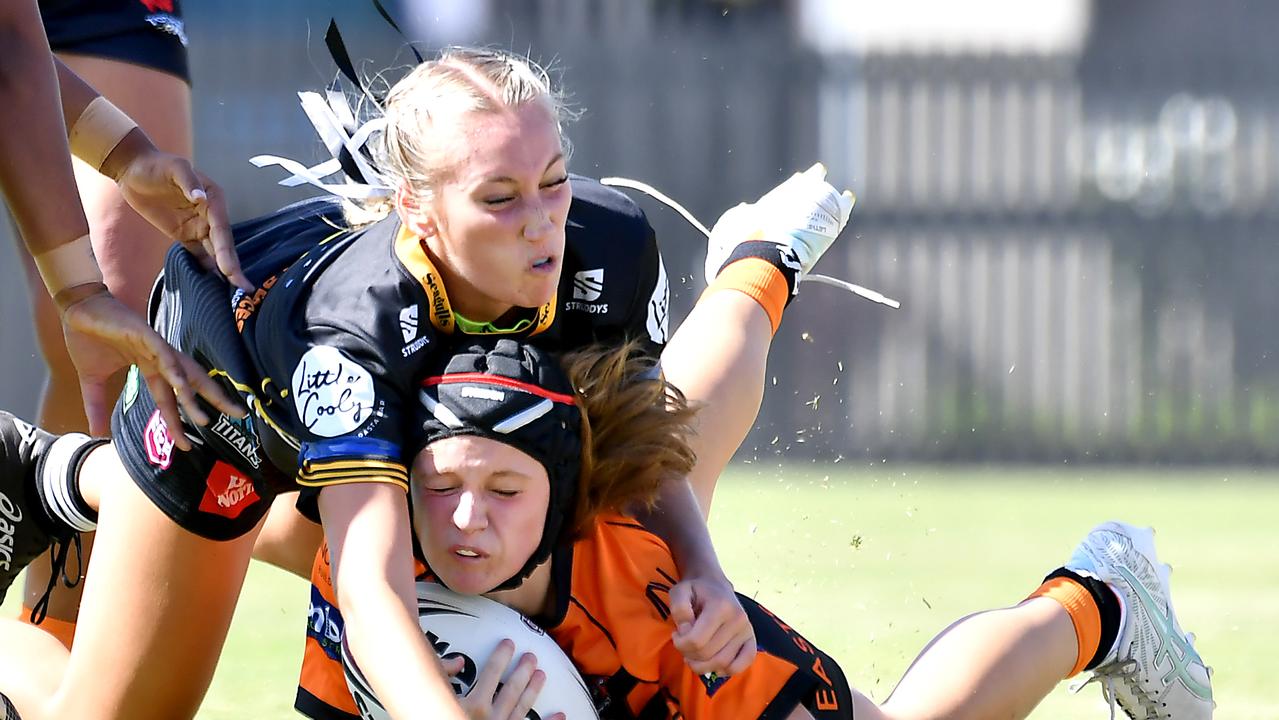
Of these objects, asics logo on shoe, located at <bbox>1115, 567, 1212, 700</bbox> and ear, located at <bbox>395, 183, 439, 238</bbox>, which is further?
asics logo on shoe, located at <bbox>1115, 567, 1212, 700</bbox>

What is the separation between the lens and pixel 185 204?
2.59 meters

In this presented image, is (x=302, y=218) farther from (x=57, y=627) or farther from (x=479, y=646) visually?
(x=57, y=627)

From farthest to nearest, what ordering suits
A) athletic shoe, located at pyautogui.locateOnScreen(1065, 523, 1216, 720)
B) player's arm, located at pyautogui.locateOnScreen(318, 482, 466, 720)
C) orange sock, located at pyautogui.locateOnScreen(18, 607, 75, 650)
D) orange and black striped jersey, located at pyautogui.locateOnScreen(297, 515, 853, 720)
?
orange sock, located at pyautogui.locateOnScreen(18, 607, 75, 650) < athletic shoe, located at pyautogui.locateOnScreen(1065, 523, 1216, 720) < orange and black striped jersey, located at pyautogui.locateOnScreen(297, 515, 853, 720) < player's arm, located at pyautogui.locateOnScreen(318, 482, 466, 720)

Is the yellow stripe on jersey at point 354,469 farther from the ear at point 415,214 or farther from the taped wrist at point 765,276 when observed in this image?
the taped wrist at point 765,276

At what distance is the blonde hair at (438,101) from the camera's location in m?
2.21

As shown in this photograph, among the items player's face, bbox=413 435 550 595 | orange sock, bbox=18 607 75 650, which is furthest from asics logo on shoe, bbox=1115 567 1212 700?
orange sock, bbox=18 607 75 650

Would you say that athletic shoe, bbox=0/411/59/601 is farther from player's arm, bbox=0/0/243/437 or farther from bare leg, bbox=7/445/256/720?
player's arm, bbox=0/0/243/437

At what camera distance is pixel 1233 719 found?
9.99 feet

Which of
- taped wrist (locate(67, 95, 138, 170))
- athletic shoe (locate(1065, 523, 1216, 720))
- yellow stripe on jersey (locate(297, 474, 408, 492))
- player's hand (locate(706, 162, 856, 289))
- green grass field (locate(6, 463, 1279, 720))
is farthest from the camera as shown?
green grass field (locate(6, 463, 1279, 720))

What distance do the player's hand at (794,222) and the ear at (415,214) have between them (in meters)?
1.18

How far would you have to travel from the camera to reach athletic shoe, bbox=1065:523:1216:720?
111 inches

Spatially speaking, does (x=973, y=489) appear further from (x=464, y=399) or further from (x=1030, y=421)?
(x=464, y=399)

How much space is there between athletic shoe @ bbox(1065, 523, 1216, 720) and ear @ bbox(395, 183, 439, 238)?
133 centimetres

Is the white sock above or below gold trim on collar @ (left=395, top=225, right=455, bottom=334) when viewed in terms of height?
below
